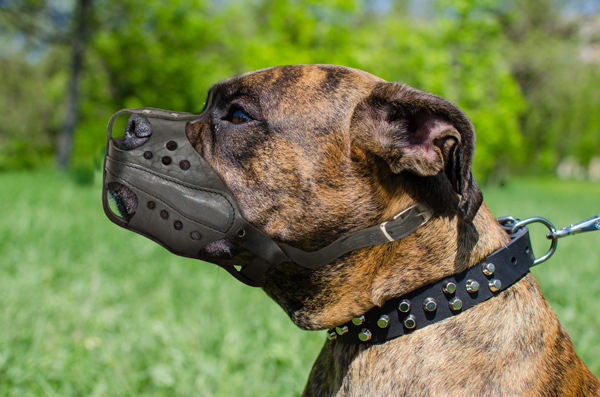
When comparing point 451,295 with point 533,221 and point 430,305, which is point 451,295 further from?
point 533,221

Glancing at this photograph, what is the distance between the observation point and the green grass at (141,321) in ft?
10.8

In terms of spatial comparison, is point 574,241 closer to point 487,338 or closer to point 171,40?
point 487,338

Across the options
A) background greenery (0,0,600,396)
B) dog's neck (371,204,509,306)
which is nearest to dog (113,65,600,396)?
dog's neck (371,204,509,306)

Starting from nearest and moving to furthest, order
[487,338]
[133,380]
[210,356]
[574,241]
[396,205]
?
[487,338] → [396,205] → [133,380] → [210,356] → [574,241]

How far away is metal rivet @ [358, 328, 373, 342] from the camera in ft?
6.39

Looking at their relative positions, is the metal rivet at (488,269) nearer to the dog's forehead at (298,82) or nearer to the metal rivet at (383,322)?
the metal rivet at (383,322)

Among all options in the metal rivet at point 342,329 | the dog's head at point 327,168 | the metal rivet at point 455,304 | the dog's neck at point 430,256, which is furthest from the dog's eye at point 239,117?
the metal rivet at point 455,304

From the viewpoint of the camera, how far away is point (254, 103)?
2117 mm

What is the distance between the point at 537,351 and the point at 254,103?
1489 millimetres

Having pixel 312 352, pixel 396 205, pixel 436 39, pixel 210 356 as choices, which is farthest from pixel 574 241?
pixel 436 39

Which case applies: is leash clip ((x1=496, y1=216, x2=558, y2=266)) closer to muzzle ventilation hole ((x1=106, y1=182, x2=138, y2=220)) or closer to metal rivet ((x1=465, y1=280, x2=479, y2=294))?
metal rivet ((x1=465, y1=280, x2=479, y2=294))

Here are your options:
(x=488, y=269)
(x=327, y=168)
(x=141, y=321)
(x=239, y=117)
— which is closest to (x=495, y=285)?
(x=488, y=269)

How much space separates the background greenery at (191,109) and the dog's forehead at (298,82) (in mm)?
791

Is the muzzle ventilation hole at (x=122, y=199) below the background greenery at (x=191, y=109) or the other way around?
the other way around
